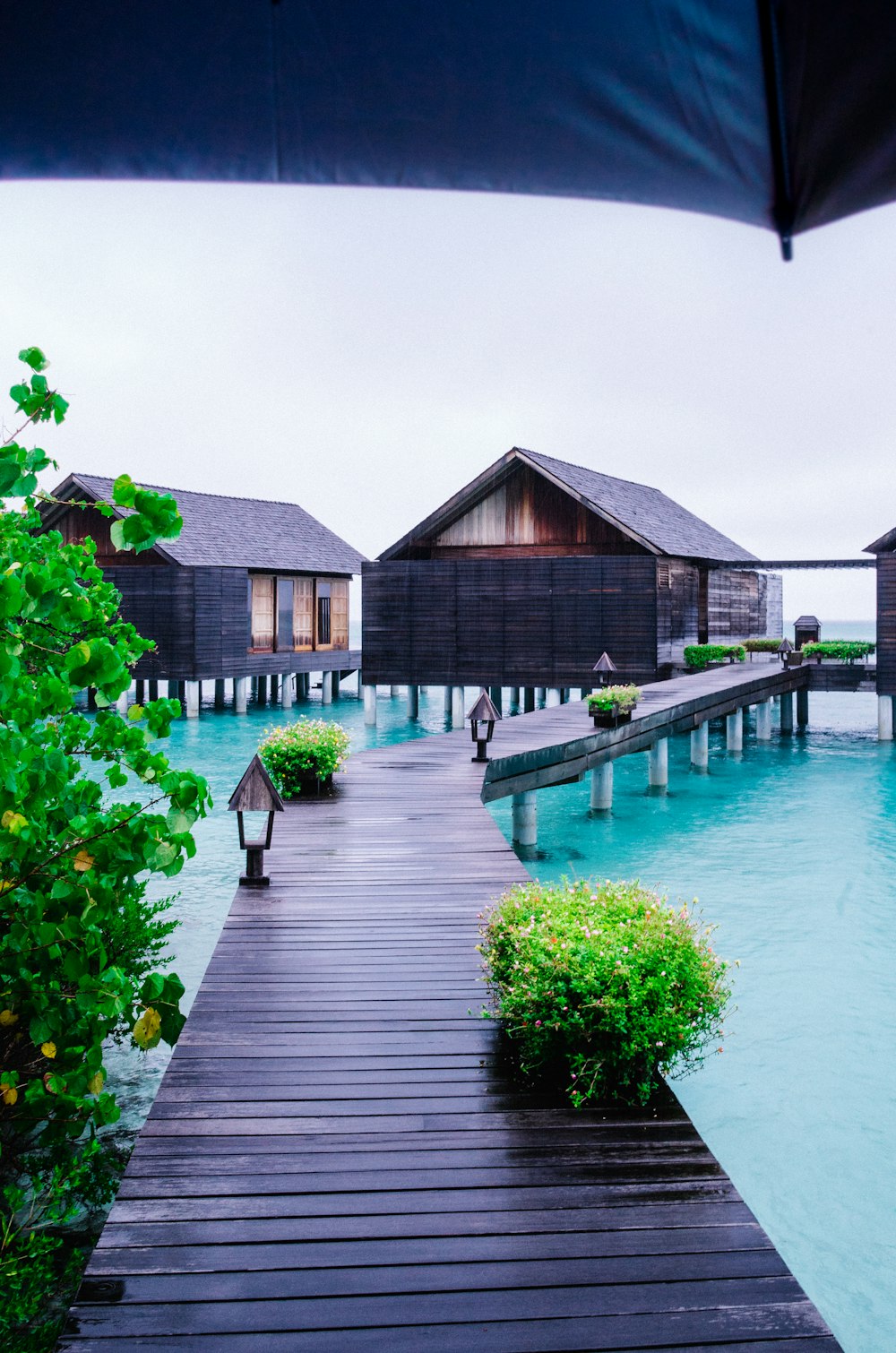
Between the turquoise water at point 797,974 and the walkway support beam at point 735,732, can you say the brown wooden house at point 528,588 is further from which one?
the turquoise water at point 797,974

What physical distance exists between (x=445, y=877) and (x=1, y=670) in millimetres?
6381

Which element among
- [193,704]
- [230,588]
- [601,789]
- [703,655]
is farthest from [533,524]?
[193,704]

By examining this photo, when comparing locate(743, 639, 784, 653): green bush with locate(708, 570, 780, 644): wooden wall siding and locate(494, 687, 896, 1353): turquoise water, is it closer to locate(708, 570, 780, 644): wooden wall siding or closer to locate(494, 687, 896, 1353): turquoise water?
locate(708, 570, 780, 644): wooden wall siding

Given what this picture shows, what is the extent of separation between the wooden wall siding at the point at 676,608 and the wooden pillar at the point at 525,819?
524 inches

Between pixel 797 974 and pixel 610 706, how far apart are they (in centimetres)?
631

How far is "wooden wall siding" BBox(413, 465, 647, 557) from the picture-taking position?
28859mm

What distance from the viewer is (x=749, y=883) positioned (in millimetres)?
15242

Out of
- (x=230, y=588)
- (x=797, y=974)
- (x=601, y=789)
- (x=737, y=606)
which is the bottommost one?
(x=797, y=974)

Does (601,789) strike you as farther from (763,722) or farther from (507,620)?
(763,722)

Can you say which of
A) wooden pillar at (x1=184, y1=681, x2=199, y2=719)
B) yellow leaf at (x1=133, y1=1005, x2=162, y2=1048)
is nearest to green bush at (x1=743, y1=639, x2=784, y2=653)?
wooden pillar at (x1=184, y1=681, x2=199, y2=719)

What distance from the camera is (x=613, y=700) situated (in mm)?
17047

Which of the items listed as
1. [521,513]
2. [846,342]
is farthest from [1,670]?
[521,513]

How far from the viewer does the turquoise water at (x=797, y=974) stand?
6.75 m

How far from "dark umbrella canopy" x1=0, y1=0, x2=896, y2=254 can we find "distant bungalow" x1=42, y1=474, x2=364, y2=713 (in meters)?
28.4
